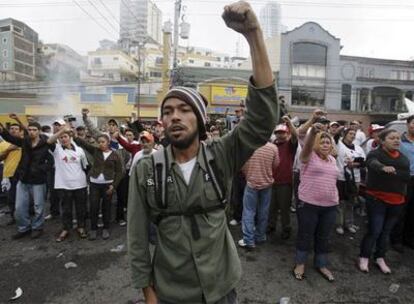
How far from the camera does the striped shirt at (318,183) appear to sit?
4418mm

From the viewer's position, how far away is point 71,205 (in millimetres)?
6172

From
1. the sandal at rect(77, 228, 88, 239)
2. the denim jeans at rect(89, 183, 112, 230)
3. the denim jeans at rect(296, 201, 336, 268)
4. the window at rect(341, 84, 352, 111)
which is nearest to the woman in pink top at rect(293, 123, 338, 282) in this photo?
the denim jeans at rect(296, 201, 336, 268)

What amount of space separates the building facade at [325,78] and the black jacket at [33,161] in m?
31.0

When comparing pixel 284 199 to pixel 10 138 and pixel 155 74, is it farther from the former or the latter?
pixel 155 74

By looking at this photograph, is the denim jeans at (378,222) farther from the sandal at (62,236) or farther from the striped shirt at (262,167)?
the sandal at (62,236)

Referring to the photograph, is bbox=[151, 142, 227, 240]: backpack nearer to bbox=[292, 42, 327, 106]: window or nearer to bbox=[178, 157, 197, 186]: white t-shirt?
bbox=[178, 157, 197, 186]: white t-shirt

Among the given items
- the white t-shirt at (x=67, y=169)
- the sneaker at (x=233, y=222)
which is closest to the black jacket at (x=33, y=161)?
the white t-shirt at (x=67, y=169)

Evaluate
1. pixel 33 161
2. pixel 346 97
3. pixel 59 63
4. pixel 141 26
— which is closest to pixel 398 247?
pixel 33 161

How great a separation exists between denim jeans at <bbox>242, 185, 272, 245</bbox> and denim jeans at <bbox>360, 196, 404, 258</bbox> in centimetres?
152

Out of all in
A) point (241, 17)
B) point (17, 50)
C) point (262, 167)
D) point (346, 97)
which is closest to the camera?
point (241, 17)

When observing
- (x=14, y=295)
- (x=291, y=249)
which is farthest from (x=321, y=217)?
(x=14, y=295)

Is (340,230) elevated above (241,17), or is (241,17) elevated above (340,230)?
(241,17)

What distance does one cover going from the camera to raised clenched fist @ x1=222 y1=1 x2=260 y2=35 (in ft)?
5.08

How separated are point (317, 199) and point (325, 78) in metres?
34.7
